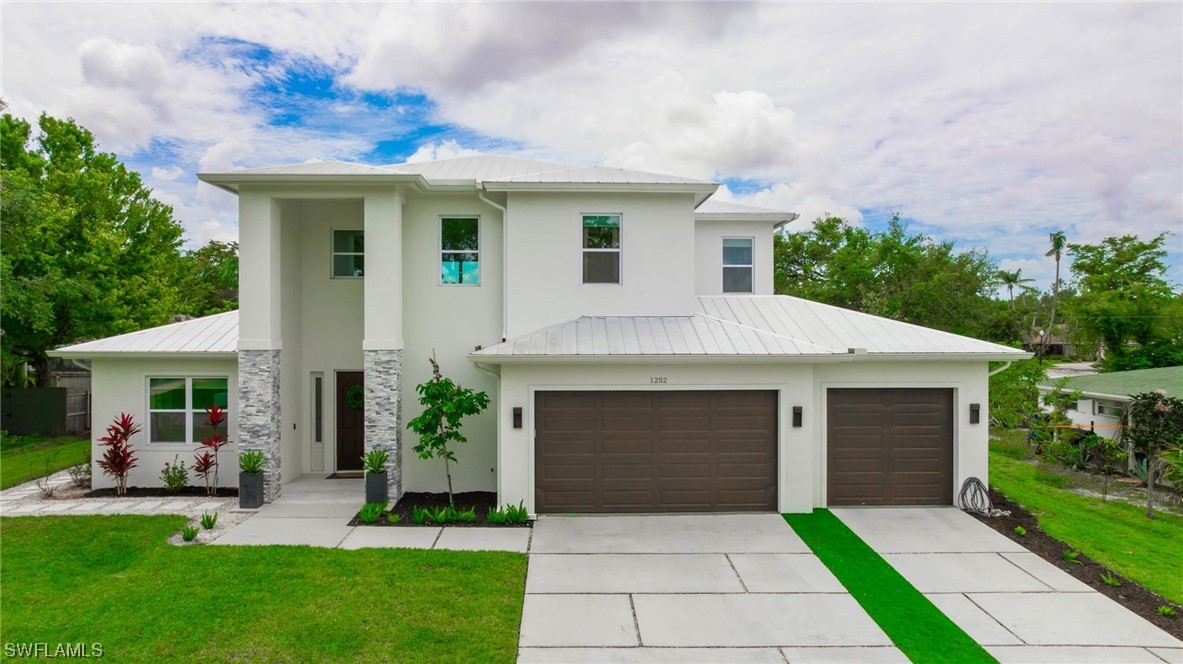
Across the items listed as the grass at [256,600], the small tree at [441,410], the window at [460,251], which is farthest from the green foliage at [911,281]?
the grass at [256,600]

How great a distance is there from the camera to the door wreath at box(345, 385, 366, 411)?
1104cm

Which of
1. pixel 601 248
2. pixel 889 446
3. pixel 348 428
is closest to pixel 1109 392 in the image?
pixel 889 446

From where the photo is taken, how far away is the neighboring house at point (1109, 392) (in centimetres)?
1312

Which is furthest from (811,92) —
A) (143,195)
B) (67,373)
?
(67,373)

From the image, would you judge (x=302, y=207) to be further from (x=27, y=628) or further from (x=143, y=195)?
(x=143, y=195)

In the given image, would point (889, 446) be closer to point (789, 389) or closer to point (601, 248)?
point (789, 389)

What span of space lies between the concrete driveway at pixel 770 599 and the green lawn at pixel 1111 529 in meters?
1.06

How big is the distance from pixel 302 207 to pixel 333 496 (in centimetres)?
557

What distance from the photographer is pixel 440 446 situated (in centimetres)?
943

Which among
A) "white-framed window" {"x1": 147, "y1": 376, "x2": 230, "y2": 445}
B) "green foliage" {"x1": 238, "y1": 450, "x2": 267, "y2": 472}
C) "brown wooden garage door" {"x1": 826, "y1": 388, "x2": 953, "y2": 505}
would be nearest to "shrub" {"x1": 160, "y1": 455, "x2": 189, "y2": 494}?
"white-framed window" {"x1": 147, "y1": 376, "x2": 230, "y2": 445}

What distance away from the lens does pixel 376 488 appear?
9367 millimetres

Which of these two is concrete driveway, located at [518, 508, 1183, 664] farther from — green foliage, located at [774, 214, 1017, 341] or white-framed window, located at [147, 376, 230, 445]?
green foliage, located at [774, 214, 1017, 341]

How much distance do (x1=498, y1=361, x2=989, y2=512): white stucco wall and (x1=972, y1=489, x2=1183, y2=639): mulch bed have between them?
0.82 metres

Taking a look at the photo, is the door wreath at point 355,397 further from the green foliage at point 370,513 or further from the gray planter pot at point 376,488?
the green foliage at point 370,513
